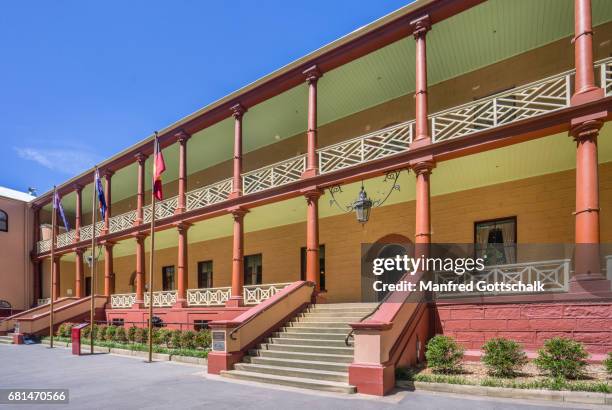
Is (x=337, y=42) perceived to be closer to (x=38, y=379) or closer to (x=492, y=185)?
(x=492, y=185)

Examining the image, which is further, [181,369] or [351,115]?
[351,115]

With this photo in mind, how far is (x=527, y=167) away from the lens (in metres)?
12.6

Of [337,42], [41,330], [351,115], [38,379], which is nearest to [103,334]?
[41,330]

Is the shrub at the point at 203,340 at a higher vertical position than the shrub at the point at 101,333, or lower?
higher

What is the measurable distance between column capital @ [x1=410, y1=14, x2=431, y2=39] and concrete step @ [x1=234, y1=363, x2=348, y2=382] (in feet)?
31.6

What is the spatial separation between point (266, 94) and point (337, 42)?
3.74 metres

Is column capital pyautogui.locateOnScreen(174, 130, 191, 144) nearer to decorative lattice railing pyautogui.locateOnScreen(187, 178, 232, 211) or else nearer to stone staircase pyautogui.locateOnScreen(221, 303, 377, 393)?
decorative lattice railing pyautogui.locateOnScreen(187, 178, 232, 211)

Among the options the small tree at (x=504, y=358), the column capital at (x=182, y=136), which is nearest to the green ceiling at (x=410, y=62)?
the column capital at (x=182, y=136)

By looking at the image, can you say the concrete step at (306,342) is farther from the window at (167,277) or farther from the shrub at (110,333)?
the window at (167,277)

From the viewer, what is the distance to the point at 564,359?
7727 millimetres

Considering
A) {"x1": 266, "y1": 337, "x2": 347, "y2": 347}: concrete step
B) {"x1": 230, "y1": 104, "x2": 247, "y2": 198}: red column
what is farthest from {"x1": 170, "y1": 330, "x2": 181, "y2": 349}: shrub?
{"x1": 230, "y1": 104, "x2": 247, "y2": 198}: red column

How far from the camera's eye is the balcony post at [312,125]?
1447 centimetres

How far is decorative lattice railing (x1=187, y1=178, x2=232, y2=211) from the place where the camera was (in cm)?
1789

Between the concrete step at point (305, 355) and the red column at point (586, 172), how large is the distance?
524cm
